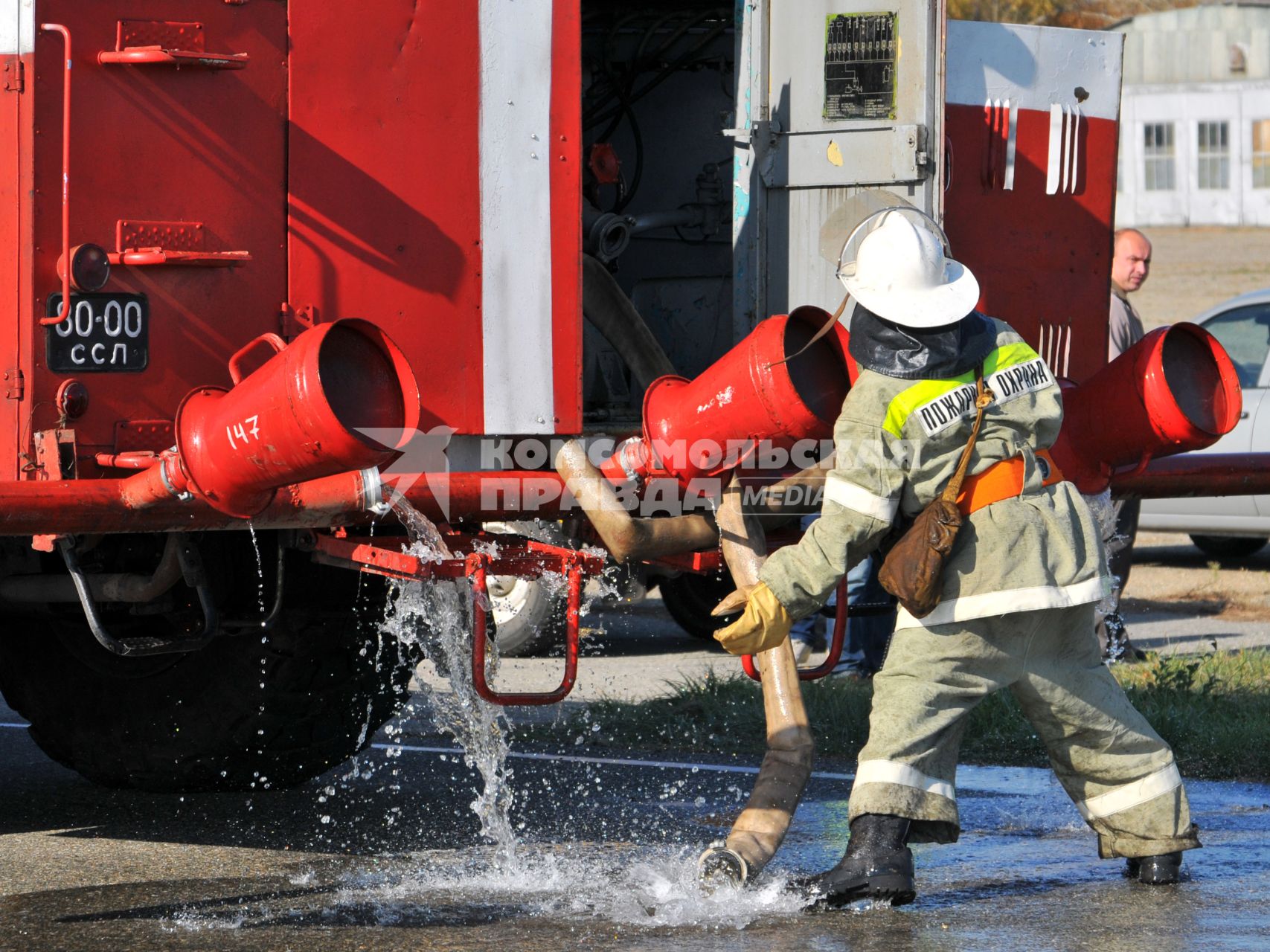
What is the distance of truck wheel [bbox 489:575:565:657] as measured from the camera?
8492mm

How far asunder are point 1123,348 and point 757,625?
4914 millimetres

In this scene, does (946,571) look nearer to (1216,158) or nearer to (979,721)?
(979,721)

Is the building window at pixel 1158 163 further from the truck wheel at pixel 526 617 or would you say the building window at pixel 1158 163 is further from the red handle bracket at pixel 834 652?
the red handle bracket at pixel 834 652

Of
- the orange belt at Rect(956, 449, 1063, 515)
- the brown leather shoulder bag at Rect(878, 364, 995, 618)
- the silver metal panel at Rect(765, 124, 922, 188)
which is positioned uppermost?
the silver metal panel at Rect(765, 124, 922, 188)

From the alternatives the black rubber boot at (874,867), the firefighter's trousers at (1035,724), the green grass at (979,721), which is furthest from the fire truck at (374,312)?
the green grass at (979,721)

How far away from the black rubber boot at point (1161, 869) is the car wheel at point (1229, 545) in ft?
27.1

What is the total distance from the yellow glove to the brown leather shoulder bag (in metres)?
0.27

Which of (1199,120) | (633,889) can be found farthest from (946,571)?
(1199,120)

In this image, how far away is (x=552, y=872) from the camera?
4.94 metres

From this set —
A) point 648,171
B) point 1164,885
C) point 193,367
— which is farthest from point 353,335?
point 648,171

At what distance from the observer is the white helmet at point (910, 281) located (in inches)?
178

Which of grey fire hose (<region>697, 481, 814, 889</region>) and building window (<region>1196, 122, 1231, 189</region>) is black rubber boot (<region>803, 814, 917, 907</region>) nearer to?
grey fire hose (<region>697, 481, 814, 889</region>)

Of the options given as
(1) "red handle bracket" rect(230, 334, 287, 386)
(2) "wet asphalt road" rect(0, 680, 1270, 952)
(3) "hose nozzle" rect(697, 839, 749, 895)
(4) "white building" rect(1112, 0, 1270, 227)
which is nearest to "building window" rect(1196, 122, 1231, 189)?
(4) "white building" rect(1112, 0, 1270, 227)

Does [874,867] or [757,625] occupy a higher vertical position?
[757,625]
